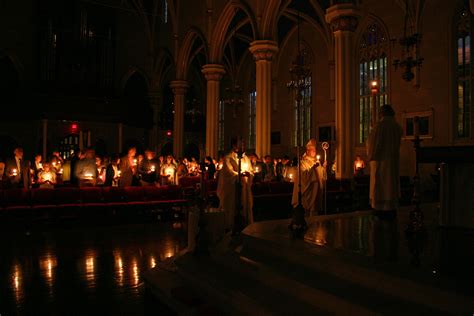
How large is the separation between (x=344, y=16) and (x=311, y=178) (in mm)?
7283

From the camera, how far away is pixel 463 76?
1759 centimetres

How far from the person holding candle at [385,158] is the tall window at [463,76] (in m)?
13.5

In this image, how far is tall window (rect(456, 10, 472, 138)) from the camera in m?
17.3

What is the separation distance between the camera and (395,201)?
5934mm

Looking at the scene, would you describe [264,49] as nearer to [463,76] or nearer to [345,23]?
[345,23]

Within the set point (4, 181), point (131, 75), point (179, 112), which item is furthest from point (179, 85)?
point (4, 181)

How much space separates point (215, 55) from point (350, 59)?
926 cm

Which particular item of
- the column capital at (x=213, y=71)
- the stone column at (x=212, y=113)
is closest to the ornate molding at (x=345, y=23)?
the column capital at (x=213, y=71)

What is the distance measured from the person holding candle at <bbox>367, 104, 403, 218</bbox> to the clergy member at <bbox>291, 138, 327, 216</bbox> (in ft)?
11.0

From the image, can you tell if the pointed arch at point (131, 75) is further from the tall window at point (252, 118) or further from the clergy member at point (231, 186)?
the clergy member at point (231, 186)

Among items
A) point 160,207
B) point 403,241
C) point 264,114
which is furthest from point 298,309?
point 264,114

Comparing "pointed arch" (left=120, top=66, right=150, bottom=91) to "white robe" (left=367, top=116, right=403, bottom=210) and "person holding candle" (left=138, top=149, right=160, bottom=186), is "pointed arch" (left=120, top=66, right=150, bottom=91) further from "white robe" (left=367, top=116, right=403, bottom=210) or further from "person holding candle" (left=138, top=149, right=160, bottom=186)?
"white robe" (left=367, top=116, right=403, bottom=210)

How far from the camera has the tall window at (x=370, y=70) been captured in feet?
68.1

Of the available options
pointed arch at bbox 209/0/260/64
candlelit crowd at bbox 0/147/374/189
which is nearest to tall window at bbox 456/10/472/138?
candlelit crowd at bbox 0/147/374/189
